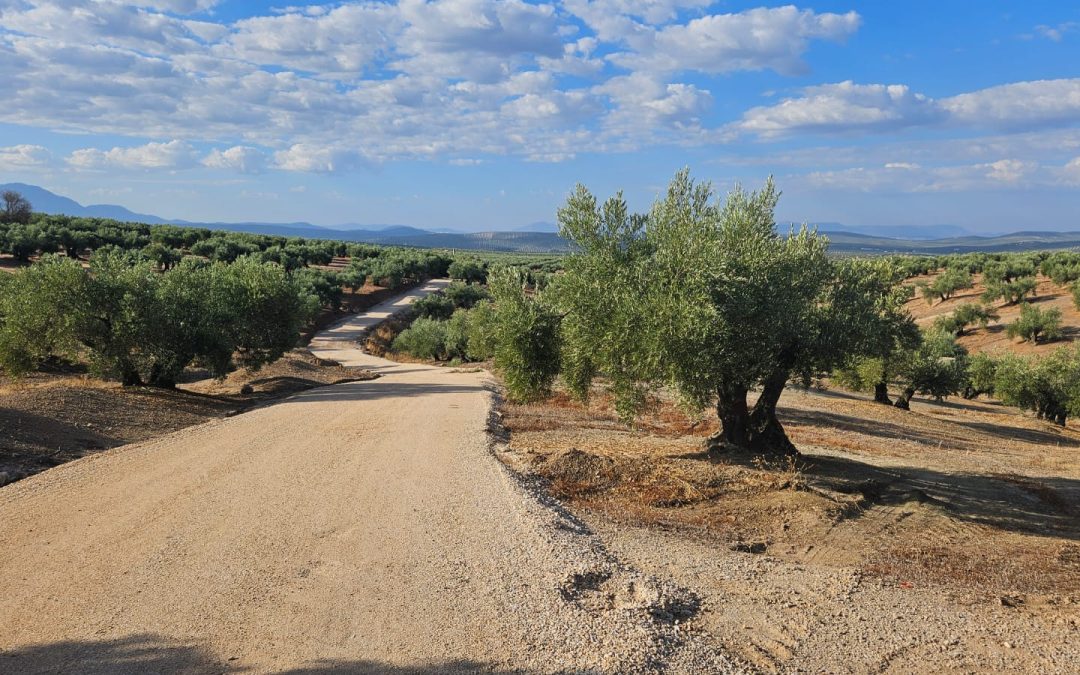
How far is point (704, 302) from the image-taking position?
1392cm

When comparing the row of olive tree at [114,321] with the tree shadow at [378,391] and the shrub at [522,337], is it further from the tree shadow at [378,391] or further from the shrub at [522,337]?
the shrub at [522,337]

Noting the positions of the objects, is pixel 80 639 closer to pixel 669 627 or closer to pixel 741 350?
pixel 669 627

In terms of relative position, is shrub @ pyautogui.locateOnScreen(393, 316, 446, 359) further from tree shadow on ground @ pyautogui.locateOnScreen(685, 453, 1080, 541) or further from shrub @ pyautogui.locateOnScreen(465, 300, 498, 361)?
tree shadow on ground @ pyautogui.locateOnScreen(685, 453, 1080, 541)

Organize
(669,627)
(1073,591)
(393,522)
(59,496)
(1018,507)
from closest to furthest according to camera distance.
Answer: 1. (669,627)
2. (1073,591)
3. (393,522)
4. (59,496)
5. (1018,507)

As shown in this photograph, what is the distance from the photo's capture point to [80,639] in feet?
26.3

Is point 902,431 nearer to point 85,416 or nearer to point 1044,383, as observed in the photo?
point 1044,383

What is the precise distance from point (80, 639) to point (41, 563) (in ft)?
9.43

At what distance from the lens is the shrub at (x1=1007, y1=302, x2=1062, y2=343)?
62.2m

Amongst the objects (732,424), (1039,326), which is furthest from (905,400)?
(1039,326)

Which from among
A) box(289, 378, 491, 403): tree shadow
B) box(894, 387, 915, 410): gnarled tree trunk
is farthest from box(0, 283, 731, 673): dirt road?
box(894, 387, 915, 410): gnarled tree trunk

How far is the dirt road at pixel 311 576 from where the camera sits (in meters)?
7.87

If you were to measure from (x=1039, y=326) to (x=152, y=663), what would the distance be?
7510 centimetres

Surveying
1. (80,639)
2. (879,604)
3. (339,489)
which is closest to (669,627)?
(879,604)

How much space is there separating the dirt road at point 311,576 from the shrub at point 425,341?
40.4 meters
